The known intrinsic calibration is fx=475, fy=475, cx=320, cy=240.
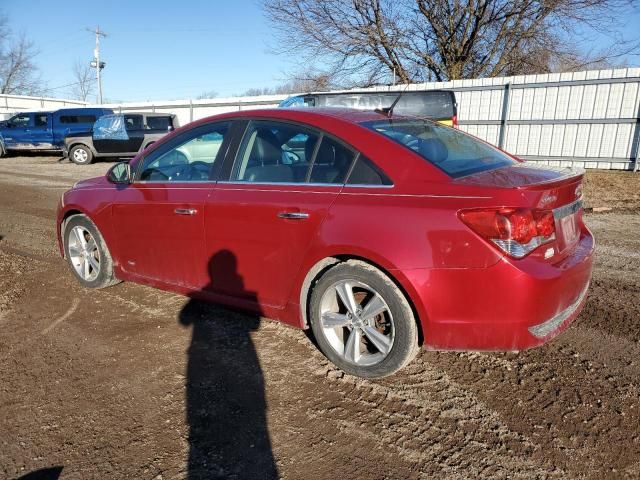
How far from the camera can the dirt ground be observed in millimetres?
2207

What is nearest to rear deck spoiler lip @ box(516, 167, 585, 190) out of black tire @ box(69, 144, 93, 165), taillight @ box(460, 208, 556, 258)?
taillight @ box(460, 208, 556, 258)

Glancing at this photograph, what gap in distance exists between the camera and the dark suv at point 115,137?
17.8m

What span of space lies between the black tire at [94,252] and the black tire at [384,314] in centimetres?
228

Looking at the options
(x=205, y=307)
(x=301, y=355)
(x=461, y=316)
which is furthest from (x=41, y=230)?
(x=461, y=316)

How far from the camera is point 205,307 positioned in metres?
4.01

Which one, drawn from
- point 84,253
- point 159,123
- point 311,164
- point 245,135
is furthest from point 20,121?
point 311,164

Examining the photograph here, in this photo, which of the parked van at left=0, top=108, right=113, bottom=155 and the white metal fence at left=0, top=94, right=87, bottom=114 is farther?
the white metal fence at left=0, top=94, right=87, bottom=114

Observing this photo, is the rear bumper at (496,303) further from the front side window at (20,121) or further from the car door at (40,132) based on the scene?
the front side window at (20,121)

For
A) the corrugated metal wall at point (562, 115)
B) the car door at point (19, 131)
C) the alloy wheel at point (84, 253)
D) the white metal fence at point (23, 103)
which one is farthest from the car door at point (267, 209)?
the white metal fence at point (23, 103)

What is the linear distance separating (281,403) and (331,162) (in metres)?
1.46

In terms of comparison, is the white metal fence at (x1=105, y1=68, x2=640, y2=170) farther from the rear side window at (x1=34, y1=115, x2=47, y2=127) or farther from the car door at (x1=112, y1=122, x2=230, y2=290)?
the rear side window at (x1=34, y1=115, x2=47, y2=127)

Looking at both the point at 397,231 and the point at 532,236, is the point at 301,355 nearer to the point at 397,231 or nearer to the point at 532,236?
the point at 397,231

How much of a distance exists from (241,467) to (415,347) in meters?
1.13

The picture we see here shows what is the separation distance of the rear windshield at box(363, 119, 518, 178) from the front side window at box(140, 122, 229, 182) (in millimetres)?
1192
